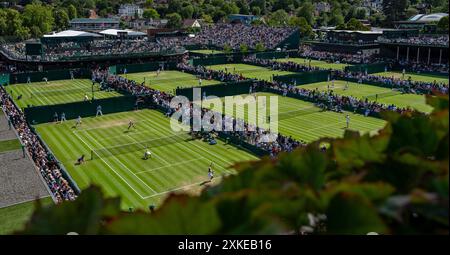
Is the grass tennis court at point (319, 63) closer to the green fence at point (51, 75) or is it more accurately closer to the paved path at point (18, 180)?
the green fence at point (51, 75)

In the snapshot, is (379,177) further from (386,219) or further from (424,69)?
(424,69)

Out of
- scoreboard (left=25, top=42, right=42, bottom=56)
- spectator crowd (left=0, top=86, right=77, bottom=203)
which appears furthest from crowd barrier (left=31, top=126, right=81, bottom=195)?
scoreboard (left=25, top=42, right=42, bottom=56)

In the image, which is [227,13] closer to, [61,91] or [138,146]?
[61,91]

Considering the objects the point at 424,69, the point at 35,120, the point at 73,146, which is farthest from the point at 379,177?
the point at 424,69

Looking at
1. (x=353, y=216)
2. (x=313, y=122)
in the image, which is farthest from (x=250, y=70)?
(x=353, y=216)

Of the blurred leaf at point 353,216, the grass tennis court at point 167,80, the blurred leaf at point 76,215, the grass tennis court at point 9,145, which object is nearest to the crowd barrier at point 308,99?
the grass tennis court at point 167,80

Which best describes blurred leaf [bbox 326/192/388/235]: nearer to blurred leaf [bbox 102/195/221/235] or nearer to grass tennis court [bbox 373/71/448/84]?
blurred leaf [bbox 102/195/221/235]
